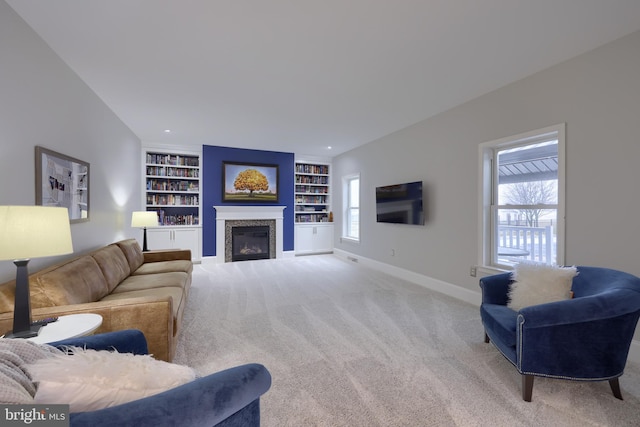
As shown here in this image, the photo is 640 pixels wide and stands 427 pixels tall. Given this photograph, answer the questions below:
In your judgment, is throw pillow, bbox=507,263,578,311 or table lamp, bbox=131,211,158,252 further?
table lamp, bbox=131,211,158,252

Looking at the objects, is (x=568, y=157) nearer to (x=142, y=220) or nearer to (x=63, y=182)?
(x=63, y=182)

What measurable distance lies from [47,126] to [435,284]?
4587 mm

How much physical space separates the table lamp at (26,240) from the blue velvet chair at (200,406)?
3.60 ft

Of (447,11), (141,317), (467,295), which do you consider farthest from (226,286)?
(447,11)

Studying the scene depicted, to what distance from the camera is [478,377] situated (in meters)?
1.95

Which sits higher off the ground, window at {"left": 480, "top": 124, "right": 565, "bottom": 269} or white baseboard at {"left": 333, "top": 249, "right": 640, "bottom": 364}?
window at {"left": 480, "top": 124, "right": 565, "bottom": 269}

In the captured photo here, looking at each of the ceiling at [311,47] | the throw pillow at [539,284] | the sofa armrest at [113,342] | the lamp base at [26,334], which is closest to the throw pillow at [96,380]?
the sofa armrest at [113,342]

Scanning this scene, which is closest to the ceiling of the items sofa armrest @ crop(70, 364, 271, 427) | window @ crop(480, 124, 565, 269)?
window @ crop(480, 124, 565, 269)

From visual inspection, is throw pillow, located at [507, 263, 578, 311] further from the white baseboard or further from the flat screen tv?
the flat screen tv

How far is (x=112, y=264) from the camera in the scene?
9.14ft

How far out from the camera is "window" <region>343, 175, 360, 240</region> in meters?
6.32

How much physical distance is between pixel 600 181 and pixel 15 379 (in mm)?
3627

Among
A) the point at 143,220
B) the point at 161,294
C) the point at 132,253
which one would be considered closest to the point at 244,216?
the point at 143,220

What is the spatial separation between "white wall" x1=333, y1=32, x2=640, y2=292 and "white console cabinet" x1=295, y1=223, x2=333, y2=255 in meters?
2.61
